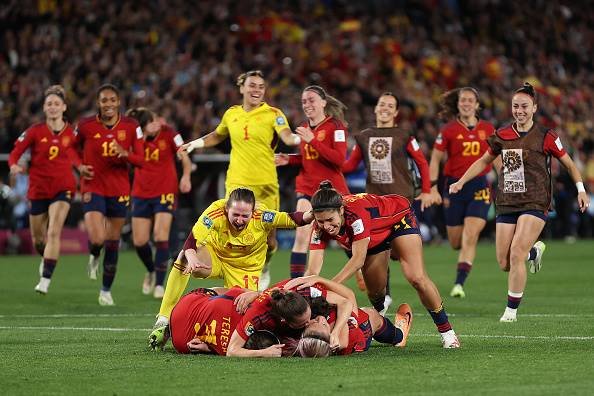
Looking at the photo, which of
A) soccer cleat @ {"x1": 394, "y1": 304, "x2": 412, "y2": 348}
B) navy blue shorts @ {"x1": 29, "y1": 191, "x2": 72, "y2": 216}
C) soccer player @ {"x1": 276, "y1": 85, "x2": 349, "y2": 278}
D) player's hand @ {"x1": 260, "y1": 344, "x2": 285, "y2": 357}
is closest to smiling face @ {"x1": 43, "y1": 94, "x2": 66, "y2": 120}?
navy blue shorts @ {"x1": 29, "y1": 191, "x2": 72, "y2": 216}

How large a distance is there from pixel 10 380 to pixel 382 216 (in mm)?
3418

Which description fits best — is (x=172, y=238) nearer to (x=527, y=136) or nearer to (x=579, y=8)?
(x=527, y=136)

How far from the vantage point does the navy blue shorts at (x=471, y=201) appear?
56.7ft

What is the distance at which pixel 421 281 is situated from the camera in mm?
10734

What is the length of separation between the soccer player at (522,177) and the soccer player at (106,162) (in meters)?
4.84

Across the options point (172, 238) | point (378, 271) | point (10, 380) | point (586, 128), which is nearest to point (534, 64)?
point (586, 128)

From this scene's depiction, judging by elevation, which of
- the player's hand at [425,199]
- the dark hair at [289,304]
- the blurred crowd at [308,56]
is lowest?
the dark hair at [289,304]

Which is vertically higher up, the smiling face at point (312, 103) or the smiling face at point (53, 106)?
the smiling face at point (53, 106)

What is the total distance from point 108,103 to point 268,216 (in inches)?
221

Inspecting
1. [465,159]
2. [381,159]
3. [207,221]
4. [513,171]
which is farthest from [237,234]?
[465,159]

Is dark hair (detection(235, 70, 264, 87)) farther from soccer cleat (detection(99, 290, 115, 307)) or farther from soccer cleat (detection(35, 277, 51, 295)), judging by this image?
soccer cleat (detection(35, 277, 51, 295))

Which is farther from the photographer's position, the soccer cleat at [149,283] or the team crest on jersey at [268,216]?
the soccer cleat at [149,283]

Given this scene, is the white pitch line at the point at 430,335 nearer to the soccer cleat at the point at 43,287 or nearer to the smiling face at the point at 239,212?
the smiling face at the point at 239,212

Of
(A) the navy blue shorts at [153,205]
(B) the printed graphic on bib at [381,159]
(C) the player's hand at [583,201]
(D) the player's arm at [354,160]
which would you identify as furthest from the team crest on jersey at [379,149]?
(A) the navy blue shorts at [153,205]
